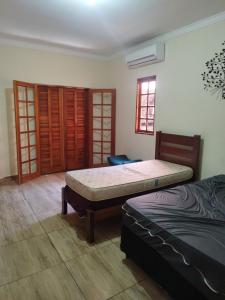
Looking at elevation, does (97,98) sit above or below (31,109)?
above

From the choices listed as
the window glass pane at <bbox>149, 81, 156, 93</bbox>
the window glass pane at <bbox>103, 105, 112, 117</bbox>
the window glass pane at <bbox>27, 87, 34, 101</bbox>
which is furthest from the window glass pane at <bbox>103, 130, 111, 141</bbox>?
the window glass pane at <bbox>27, 87, 34, 101</bbox>

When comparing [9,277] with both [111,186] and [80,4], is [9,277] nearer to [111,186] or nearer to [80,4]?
[111,186]

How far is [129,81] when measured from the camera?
4340 mm

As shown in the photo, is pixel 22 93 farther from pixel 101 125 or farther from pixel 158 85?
pixel 158 85

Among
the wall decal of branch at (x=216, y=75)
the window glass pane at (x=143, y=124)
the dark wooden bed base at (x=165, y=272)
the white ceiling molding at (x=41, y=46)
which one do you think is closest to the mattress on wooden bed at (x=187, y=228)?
the dark wooden bed base at (x=165, y=272)

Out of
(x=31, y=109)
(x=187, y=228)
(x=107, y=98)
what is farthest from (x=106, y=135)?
(x=187, y=228)

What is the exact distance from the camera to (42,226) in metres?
2.54

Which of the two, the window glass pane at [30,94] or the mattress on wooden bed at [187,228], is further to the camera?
the window glass pane at [30,94]

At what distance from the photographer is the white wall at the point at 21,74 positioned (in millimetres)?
3855

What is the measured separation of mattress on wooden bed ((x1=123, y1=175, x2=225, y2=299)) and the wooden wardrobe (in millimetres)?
2896

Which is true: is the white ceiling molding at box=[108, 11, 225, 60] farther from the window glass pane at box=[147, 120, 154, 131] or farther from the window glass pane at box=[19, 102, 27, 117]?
the window glass pane at box=[19, 102, 27, 117]

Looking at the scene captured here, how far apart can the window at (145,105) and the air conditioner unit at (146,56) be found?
301 mm

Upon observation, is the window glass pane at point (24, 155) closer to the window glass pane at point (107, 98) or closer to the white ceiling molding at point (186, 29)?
the window glass pane at point (107, 98)

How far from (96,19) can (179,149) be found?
224cm
